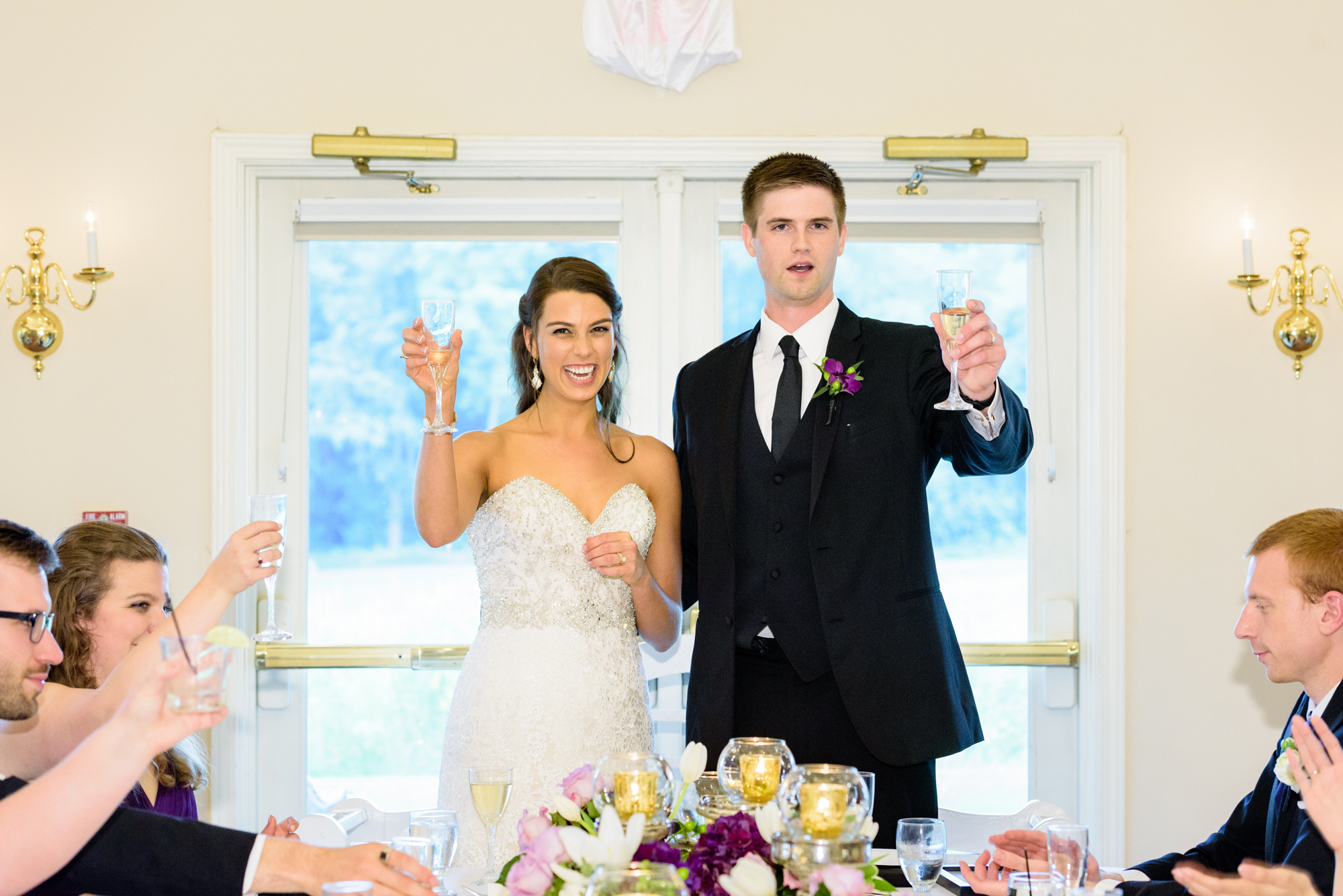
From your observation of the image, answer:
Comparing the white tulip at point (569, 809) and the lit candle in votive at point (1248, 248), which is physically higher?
the lit candle in votive at point (1248, 248)

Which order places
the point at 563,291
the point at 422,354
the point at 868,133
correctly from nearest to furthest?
1. the point at 422,354
2. the point at 563,291
3. the point at 868,133

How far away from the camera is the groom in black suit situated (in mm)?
2443

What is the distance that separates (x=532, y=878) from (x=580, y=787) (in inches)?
7.2

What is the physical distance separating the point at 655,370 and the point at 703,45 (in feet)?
3.15

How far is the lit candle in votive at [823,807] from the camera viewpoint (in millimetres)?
1315

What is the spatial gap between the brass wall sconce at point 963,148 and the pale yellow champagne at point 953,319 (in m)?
1.43

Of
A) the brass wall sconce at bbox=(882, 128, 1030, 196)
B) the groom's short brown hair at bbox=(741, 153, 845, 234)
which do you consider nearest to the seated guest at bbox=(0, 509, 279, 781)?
the groom's short brown hair at bbox=(741, 153, 845, 234)

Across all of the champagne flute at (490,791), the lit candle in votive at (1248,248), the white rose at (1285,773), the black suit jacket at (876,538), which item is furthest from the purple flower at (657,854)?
the lit candle in votive at (1248,248)

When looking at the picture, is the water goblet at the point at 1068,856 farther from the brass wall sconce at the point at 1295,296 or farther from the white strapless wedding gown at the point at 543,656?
the brass wall sconce at the point at 1295,296

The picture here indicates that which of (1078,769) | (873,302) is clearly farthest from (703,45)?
(1078,769)

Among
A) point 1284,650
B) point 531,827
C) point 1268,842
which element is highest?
point 1284,650

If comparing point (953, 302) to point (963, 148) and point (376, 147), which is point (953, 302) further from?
point (376, 147)

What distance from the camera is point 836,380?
253 cm

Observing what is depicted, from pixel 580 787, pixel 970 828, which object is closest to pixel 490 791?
pixel 580 787
